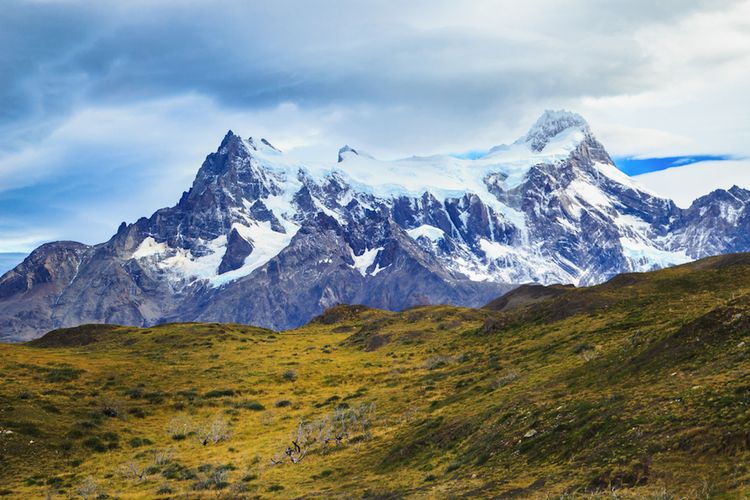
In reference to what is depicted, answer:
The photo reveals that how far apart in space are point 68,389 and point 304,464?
31.2 meters

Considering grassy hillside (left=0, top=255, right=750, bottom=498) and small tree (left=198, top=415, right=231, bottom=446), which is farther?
small tree (left=198, top=415, right=231, bottom=446)

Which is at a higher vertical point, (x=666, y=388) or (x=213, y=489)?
(x=666, y=388)

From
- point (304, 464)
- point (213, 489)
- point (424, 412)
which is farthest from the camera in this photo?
point (424, 412)

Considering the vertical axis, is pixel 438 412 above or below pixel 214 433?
below

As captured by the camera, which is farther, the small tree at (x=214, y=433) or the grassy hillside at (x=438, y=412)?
the small tree at (x=214, y=433)

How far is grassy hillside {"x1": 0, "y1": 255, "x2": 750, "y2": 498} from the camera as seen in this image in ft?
91.1

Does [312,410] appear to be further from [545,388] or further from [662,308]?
[662,308]

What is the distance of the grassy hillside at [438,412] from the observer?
91.1ft

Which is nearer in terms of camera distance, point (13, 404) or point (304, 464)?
point (304, 464)

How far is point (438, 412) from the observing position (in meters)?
47.7

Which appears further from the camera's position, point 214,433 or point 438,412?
point 214,433

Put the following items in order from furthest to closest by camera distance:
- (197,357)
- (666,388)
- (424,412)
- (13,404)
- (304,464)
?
1. (197,357)
2. (13,404)
3. (424,412)
4. (304,464)
5. (666,388)

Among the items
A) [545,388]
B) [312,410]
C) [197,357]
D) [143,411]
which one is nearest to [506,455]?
[545,388]

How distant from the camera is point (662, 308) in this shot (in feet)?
192
